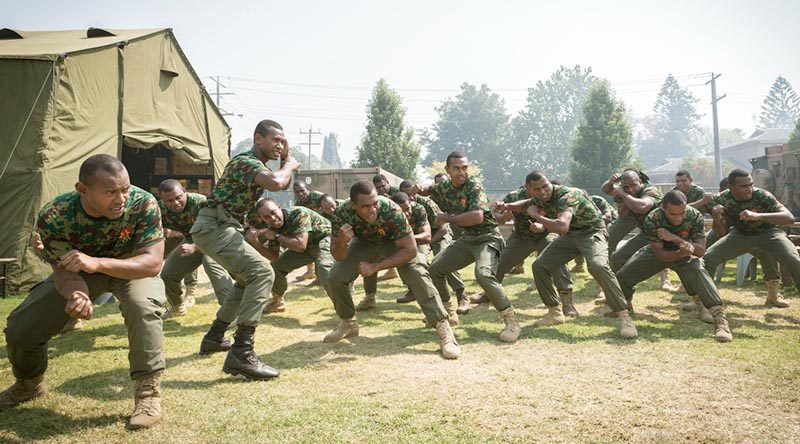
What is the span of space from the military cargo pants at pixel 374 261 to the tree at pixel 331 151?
9693cm

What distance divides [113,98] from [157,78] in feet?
5.19

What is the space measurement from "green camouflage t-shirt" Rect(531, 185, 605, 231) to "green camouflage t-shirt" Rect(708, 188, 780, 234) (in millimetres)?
1796

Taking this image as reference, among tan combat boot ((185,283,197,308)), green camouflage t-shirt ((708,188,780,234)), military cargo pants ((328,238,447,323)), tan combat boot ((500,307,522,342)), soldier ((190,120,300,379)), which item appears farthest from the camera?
tan combat boot ((185,283,197,308))

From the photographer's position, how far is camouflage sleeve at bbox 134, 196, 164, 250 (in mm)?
3066

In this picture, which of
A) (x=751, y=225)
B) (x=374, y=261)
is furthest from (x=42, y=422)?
(x=751, y=225)

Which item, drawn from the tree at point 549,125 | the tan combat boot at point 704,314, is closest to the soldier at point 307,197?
the tan combat boot at point 704,314

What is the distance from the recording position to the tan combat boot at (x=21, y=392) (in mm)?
3142

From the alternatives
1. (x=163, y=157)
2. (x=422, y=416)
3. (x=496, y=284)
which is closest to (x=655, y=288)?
(x=496, y=284)

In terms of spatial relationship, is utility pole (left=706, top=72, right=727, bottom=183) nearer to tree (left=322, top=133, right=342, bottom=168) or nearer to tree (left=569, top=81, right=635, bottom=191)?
tree (left=569, top=81, right=635, bottom=191)

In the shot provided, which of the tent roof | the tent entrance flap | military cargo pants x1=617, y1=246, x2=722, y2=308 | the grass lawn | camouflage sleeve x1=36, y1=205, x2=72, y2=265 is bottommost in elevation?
the grass lawn

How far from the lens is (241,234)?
4.37m

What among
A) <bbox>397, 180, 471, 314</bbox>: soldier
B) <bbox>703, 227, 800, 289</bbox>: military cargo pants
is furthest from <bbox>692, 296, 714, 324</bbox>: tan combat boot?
<bbox>397, 180, 471, 314</bbox>: soldier

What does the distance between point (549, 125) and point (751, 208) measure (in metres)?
58.4

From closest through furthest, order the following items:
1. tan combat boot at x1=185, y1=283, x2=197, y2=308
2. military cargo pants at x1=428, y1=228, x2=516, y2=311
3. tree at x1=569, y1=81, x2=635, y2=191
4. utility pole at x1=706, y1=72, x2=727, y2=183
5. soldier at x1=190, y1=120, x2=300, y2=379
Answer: soldier at x1=190, y1=120, x2=300, y2=379, military cargo pants at x1=428, y1=228, x2=516, y2=311, tan combat boot at x1=185, y1=283, x2=197, y2=308, tree at x1=569, y1=81, x2=635, y2=191, utility pole at x1=706, y1=72, x2=727, y2=183
